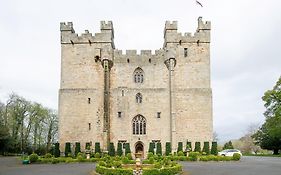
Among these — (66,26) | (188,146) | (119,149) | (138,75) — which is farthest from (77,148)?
(66,26)

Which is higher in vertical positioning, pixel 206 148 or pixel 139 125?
pixel 139 125

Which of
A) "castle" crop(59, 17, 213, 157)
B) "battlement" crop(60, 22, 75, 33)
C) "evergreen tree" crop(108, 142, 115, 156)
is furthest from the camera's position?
"battlement" crop(60, 22, 75, 33)

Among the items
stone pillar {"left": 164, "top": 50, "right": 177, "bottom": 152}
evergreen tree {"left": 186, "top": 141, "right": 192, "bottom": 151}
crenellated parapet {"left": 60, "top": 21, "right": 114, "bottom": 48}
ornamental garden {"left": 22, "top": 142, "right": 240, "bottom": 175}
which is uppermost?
crenellated parapet {"left": 60, "top": 21, "right": 114, "bottom": 48}

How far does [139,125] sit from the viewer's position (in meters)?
40.4

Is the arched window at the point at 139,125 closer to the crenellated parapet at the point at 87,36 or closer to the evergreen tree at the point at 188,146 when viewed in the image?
the evergreen tree at the point at 188,146

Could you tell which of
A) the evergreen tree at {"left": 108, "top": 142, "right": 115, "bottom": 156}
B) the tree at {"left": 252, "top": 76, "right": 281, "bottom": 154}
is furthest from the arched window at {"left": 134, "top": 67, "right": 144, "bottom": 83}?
the tree at {"left": 252, "top": 76, "right": 281, "bottom": 154}

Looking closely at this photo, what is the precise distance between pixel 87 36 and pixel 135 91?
9.10 metres

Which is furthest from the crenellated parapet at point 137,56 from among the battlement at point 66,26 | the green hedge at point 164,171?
the green hedge at point 164,171

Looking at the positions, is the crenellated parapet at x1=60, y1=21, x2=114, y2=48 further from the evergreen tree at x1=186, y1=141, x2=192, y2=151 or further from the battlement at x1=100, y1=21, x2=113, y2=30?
the evergreen tree at x1=186, y1=141, x2=192, y2=151

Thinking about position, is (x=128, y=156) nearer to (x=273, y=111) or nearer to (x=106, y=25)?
(x=106, y=25)

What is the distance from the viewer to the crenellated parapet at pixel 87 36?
41.9 metres

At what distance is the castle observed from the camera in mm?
39969

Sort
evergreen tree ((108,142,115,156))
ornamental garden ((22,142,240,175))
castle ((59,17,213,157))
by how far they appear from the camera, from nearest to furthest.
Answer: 1. ornamental garden ((22,142,240,175))
2. evergreen tree ((108,142,115,156))
3. castle ((59,17,213,157))

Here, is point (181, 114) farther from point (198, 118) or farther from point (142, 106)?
point (142, 106)
